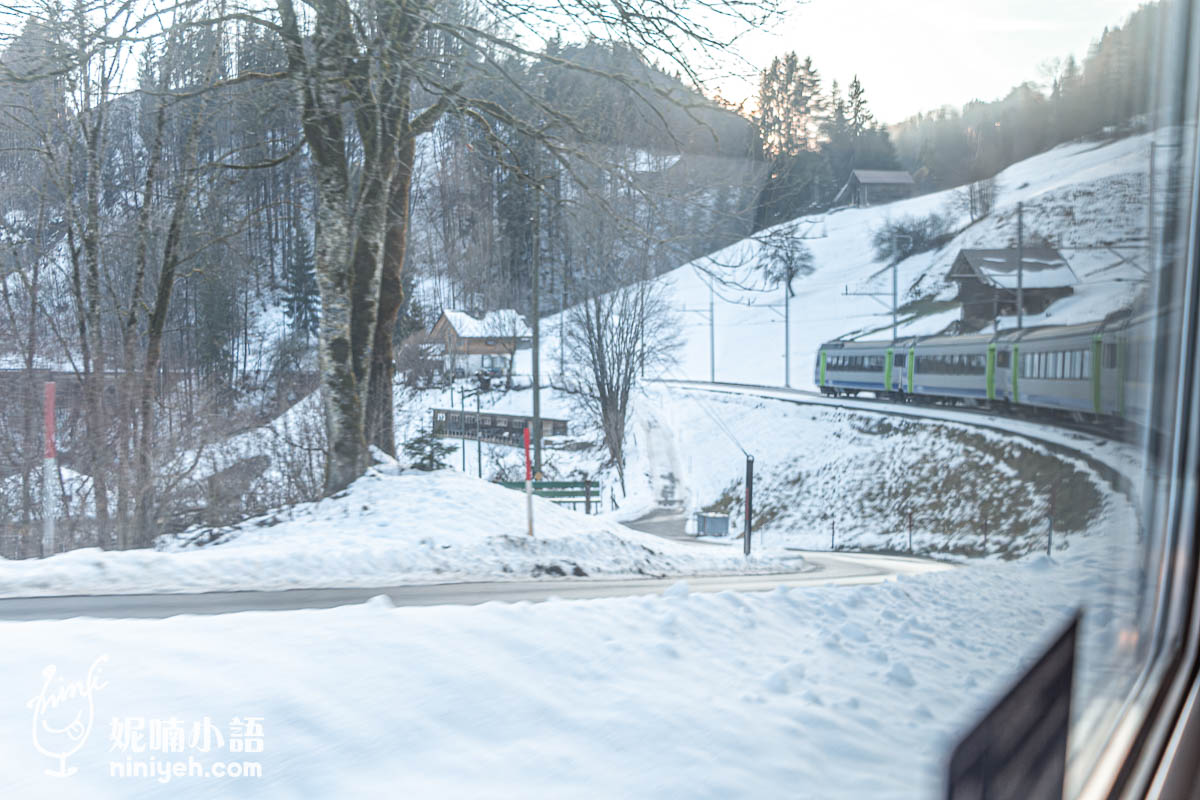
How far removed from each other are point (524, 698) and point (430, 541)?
8.84 ft

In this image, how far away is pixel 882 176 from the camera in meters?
2.91

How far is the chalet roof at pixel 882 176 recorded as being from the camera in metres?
2.83

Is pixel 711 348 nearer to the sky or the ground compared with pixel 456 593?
nearer to the sky

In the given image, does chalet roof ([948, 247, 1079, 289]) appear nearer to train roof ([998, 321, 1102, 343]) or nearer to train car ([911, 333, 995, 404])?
train roof ([998, 321, 1102, 343])

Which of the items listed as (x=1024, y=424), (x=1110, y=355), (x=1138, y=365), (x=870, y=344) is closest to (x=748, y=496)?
(x=870, y=344)

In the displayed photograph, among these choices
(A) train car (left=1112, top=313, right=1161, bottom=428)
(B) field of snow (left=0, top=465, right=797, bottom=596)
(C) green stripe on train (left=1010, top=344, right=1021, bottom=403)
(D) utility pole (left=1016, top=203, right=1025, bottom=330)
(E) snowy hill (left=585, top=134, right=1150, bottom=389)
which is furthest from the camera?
(B) field of snow (left=0, top=465, right=797, bottom=596)

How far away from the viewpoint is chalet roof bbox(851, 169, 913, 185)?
283 centimetres

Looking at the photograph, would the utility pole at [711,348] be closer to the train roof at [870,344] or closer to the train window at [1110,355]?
the train roof at [870,344]

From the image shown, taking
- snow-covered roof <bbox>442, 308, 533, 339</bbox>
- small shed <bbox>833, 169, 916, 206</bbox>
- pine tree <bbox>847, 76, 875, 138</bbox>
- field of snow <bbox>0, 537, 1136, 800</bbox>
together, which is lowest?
field of snow <bbox>0, 537, 1136, 800</bbox>

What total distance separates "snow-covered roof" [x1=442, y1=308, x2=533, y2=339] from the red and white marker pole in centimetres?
155

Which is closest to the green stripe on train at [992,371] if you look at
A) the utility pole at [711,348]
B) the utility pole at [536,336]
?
the utility pole at [711,348]

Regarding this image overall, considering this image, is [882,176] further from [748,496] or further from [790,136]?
[748,496]

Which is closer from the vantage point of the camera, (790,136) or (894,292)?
(894,292)

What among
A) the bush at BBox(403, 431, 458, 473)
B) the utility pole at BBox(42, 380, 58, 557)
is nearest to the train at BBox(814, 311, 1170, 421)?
the bush at BBox(403, 431, 458, 473)
